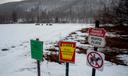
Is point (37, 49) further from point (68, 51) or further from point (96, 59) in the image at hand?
point (96, 59)

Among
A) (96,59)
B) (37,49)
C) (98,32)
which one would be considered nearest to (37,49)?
(37,49)

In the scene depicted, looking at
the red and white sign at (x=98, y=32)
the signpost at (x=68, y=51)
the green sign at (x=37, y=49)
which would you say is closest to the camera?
the red and white sign at (x=98, y=32)

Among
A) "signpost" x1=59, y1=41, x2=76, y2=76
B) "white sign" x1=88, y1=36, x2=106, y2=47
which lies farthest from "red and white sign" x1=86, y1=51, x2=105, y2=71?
"signpost" x1=59, y1=41, x2=76, y2=76

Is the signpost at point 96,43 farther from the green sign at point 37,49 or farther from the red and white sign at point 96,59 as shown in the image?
the green sign at point 37,49

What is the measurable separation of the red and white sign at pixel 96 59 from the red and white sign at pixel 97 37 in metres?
0.23

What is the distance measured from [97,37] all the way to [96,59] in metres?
0.54

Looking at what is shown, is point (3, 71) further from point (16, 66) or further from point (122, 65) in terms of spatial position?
point (122, 65)

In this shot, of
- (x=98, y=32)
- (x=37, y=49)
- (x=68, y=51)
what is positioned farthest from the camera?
Result: (x=37, y=49)

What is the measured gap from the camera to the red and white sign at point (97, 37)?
4191 mm

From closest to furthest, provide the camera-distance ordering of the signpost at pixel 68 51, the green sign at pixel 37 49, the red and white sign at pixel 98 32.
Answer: the red and white sign at pixel 98 32
the signpost at pixel 68 51
the green sign at pixel 37 49

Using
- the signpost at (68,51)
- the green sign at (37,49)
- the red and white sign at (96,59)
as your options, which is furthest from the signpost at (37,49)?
the red and white sign at (96,59)

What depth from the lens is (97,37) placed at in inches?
170

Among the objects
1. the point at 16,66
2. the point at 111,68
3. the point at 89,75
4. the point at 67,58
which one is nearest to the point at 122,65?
the point at 111,68

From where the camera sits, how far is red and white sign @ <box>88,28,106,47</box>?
4191 millimetres
